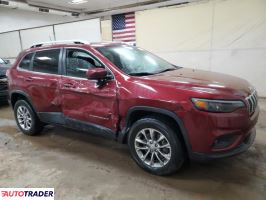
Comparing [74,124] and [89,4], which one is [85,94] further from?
[89,4]

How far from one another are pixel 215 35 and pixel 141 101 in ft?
17.9

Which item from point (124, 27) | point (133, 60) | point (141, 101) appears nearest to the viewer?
point (141, 101)

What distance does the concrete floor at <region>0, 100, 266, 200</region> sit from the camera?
8.91ft

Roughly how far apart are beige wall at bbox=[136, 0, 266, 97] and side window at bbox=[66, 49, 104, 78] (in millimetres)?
5040

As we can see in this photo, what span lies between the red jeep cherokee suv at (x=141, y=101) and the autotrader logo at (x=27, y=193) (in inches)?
39.5

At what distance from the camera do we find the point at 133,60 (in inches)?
142

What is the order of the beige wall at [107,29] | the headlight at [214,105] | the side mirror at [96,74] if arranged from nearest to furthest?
the headlight at [214,105]
the side mirror at [96,74]
the beige wall at [107,29]

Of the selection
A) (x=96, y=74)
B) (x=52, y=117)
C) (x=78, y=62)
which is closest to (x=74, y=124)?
(x=52, y=117)

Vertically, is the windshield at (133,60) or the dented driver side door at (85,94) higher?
the windshield at (133,60)

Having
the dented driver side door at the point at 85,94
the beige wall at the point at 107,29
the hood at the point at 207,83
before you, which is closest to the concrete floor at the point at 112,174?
the dented driver side door at the point at 85,94

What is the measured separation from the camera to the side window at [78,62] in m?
3.51

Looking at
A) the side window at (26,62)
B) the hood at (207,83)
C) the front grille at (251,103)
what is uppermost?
the side window at (26,62)

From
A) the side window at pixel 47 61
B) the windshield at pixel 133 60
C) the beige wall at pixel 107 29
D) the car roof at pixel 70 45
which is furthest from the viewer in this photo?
the beige wall at pixel 107 29

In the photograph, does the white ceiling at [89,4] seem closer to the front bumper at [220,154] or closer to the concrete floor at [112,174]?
the concrete floor at [112,174]
